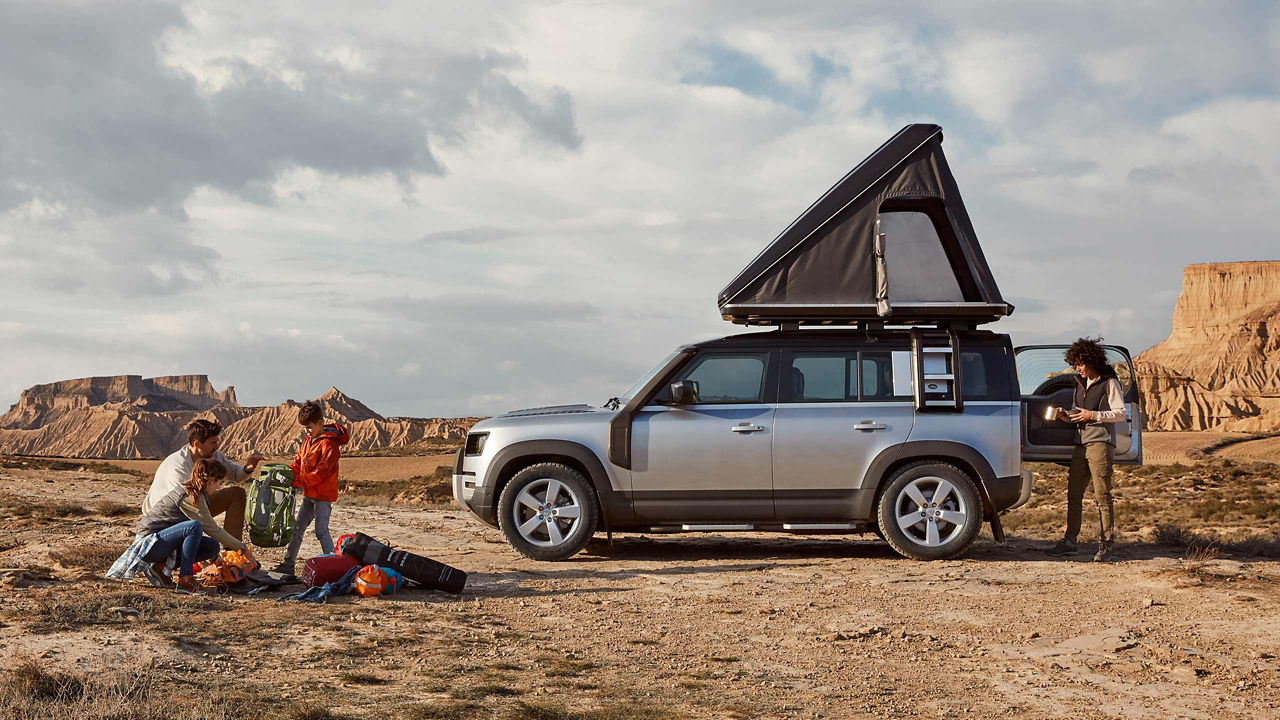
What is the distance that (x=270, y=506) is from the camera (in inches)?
334

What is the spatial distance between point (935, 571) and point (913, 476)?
0.88 metres

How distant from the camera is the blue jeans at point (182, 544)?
7836mm

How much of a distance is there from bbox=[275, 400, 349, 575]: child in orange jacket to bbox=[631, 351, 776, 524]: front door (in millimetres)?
2595

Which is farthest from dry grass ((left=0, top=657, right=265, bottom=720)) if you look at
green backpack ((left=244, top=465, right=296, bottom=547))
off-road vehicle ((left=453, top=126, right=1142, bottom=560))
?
Answer: off-road vehicle ((left=453, top=126, right=1142, bottom=560))

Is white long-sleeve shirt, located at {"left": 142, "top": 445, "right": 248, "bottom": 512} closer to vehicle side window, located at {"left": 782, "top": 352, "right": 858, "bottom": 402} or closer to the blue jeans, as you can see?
the blue jeans

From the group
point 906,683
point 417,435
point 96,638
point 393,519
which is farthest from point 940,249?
point 417,435

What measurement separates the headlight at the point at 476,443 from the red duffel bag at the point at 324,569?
200 centimetres

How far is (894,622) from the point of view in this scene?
7.23m

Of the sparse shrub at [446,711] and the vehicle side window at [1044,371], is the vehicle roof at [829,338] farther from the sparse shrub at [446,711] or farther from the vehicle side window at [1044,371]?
the sparse shrub at [446,711]

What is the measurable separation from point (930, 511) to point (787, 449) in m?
1.45

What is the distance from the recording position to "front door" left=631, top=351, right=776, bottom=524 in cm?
941

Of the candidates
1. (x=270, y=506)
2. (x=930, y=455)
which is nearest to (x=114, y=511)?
(x=270, y=506)

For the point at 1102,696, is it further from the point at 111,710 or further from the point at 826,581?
the point at 111,710

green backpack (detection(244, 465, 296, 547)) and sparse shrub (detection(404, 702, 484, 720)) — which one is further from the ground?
green backpack (detection(244, 465, 296, 547))
